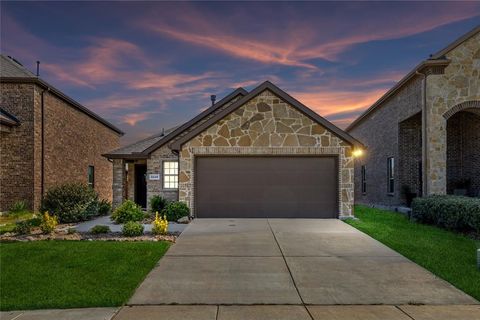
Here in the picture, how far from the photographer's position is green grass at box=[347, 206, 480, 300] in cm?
702

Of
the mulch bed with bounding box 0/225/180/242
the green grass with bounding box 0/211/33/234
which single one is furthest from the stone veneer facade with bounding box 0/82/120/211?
the mulch bed with bounding box 0/225/180/242

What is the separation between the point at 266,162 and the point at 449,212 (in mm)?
7015

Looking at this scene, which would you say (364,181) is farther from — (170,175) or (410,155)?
(170,175)

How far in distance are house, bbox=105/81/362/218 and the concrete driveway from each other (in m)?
4.20

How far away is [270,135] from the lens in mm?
15219

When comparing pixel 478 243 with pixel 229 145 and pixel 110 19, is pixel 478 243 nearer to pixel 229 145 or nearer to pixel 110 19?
pixel 229 145

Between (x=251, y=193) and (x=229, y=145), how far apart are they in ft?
7.40

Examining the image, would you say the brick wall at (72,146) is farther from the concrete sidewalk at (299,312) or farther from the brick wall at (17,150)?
the concrete sidewalk at (299,312)

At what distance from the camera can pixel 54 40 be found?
54.6 feet

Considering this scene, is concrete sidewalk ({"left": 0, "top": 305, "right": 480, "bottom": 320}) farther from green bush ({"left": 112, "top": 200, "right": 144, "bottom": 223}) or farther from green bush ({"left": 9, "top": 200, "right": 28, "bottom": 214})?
green bush ({"left": 9, "top": 200, "right": 28, "bottom": 214})

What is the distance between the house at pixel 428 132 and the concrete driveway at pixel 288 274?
7492mm

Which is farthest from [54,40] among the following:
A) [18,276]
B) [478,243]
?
[478,243]

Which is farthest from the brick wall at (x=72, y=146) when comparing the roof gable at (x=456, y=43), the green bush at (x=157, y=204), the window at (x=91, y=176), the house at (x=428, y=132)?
the roof gable at (x=456, y=43)

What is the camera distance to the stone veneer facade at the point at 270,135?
15164mm
